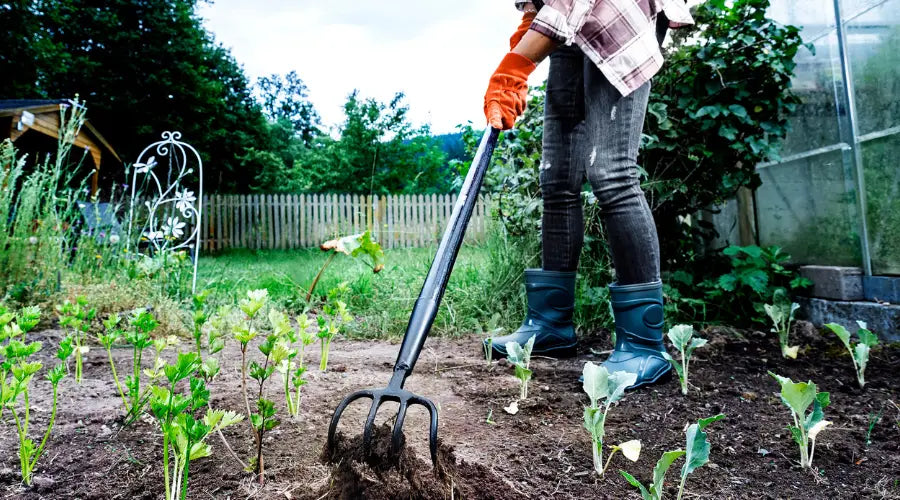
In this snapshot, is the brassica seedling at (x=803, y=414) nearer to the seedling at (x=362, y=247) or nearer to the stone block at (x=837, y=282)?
the stone block at (x=837, y=282)

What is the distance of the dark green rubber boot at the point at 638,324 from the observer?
1660 millimetres

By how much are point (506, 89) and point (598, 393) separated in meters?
0.97

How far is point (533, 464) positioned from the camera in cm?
106

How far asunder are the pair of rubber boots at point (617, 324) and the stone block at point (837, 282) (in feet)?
4.27

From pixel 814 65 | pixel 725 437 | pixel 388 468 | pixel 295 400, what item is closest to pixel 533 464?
pixel 388 468

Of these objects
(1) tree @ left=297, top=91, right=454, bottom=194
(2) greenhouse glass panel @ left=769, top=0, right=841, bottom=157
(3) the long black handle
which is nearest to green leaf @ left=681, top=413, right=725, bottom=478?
(3) the long black handle

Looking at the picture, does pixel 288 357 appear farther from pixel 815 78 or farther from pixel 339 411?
pixel 815 78

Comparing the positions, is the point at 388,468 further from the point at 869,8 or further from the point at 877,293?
the point at 869,8

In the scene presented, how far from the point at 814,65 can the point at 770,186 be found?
0.66m

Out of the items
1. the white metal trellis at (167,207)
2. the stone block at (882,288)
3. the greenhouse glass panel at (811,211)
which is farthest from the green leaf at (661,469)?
the white metal trellis at (167,207)

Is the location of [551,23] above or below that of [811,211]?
above

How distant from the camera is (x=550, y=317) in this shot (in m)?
1.97

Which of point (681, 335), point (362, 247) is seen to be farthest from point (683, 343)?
point (362, 247)

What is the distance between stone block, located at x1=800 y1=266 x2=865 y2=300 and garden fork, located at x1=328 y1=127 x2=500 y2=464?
1876 mm
